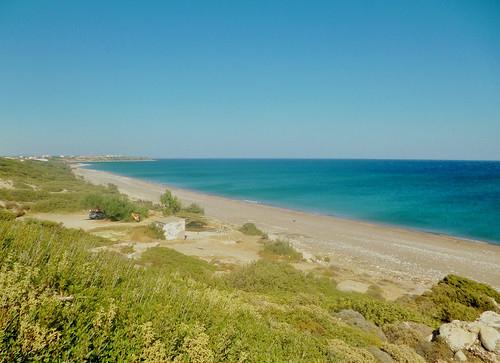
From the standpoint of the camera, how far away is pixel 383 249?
30484 millimetres

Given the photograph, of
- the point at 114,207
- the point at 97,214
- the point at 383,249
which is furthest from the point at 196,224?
the point at 383,249

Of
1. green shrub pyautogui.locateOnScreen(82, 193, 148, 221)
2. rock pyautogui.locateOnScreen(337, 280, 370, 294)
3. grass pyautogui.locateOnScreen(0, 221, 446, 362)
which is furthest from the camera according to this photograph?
green shrub pyautogui.locateOnScreen(82, 193, 148, 221)

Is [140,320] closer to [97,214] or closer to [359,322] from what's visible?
[359,322]

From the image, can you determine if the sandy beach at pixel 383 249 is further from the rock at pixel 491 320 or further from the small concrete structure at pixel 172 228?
the small concrete structure at pixel 172 228

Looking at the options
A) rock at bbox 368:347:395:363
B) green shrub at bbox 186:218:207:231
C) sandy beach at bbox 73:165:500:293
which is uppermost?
rock at bbox 368:347:395:363

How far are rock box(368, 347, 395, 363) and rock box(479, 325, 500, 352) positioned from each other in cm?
292

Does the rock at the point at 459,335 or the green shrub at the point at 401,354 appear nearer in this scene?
the green shrub at the point at 401,354

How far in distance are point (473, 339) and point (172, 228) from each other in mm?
23828

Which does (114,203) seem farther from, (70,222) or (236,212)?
(236,212)

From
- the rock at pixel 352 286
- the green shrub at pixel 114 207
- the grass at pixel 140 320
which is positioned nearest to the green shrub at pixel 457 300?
the grass at pixel 140 320

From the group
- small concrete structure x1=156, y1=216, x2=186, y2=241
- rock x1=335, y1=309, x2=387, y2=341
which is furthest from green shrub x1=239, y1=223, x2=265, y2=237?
rock x1=335, y1=309, x2=387, y2=341

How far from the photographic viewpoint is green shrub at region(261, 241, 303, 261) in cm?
2455

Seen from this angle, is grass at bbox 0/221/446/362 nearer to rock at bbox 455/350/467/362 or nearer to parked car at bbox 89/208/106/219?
rock at bbox 455/350/467/362

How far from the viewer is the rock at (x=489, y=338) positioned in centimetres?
787
